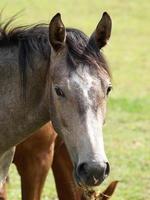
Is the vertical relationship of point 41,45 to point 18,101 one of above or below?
above

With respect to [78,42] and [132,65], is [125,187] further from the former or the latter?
[132,65]

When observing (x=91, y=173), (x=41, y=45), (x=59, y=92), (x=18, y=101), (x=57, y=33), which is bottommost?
(x=91, y=173)

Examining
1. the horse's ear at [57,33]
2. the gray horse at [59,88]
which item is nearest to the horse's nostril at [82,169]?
the gray horse at [59,88]

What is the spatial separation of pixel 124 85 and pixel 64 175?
33.4ft

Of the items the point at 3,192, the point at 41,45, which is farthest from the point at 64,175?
the point at 41,45

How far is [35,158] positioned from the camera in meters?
6.63

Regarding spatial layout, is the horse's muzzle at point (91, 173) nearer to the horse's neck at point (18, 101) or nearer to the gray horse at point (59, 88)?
the gray horse at point (59, 88)

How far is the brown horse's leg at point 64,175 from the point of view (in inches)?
275

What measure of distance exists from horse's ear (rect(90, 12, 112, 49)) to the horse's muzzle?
1017 mm

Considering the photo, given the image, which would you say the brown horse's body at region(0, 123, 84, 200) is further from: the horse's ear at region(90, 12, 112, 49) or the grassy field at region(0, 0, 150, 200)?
the grassy field at region(0, 0, 150, 200)

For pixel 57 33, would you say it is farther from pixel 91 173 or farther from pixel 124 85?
pixel 124 85

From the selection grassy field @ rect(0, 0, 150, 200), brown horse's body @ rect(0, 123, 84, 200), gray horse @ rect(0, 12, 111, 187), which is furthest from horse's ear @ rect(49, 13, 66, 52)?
grassy field @ rect(0, 0, 150, 200)

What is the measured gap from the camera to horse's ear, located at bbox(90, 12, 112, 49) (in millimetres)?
5367

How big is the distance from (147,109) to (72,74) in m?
8.86
